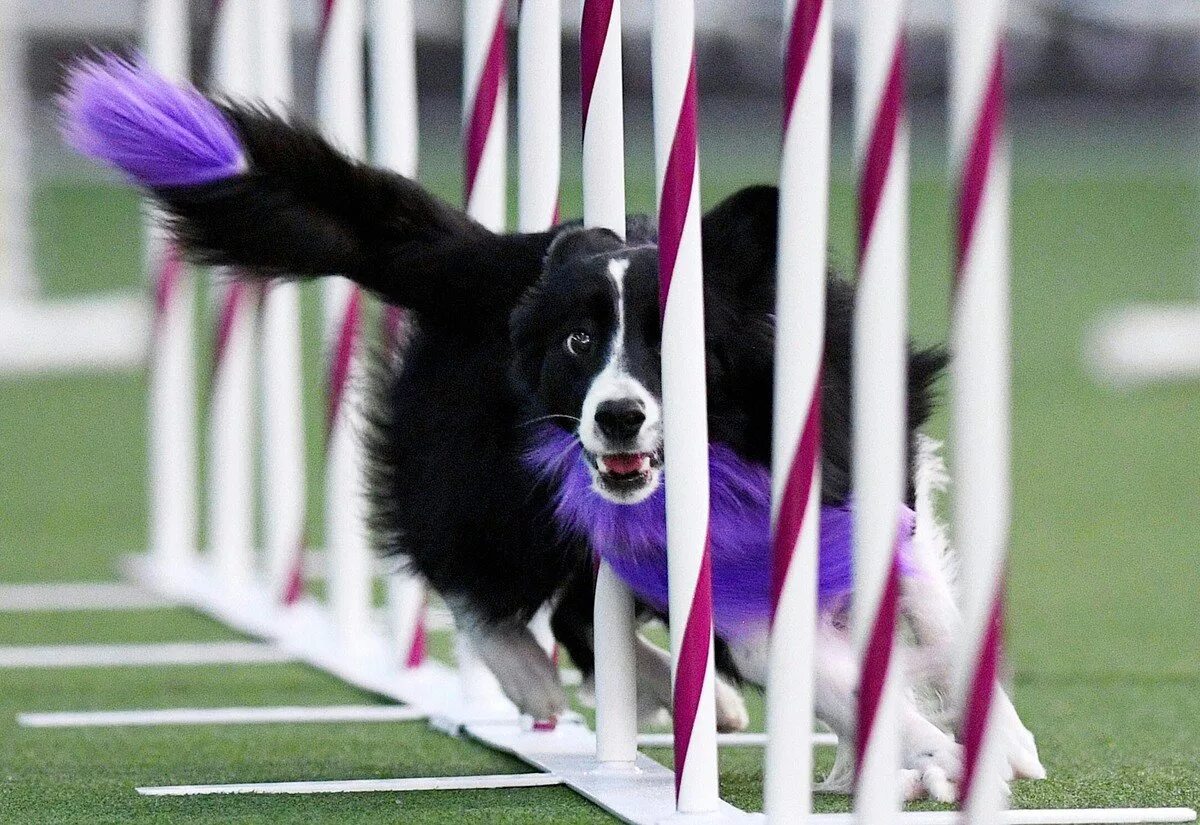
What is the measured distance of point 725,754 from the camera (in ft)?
14.0

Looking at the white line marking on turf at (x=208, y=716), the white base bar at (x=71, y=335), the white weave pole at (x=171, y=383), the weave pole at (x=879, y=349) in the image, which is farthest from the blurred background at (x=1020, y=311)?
the weave pole at (x=879, y=349)

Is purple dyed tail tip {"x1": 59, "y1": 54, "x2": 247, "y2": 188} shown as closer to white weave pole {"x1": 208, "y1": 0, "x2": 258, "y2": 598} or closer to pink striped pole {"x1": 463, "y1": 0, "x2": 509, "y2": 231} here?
pink striped pole {"x1": 463, "y1": 0, "x2": 509, "y2": 231}

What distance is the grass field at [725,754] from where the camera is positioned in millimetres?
3799

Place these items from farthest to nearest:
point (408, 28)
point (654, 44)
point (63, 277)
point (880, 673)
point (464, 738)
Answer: point (63, 277)
point (408, 28)
point (464, 738)
point (654, 44)
point (880, 673)

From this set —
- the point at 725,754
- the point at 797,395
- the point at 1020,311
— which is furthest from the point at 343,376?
the point at 1020,311

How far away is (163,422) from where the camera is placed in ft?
23.6

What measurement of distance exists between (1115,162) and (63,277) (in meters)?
10.4

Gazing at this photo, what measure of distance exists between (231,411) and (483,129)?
210cm

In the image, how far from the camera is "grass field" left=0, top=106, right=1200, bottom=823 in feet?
12.5

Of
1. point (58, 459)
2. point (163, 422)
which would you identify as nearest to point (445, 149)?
point (58, 459)

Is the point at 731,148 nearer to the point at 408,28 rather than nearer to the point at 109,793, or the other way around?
the point at 408,28

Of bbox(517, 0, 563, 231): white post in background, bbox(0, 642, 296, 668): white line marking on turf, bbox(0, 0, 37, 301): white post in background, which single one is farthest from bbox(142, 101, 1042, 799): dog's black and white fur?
bbox(0, 0, 37, 301): white post in background

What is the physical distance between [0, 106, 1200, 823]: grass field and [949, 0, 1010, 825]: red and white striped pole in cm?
104

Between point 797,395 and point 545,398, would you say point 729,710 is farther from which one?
point 797,395
